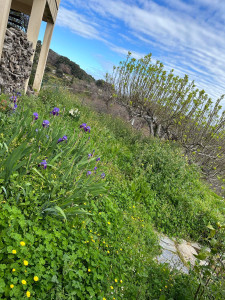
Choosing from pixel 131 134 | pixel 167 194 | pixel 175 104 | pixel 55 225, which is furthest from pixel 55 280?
pixel 175 104

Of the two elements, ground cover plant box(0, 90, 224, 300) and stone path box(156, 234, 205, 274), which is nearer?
ground cover plant box(0, 90, 224, 300)

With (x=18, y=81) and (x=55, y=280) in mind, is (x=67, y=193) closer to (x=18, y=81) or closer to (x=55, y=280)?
(x=55, y=280)

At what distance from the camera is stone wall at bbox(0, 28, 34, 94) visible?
6.11 meters

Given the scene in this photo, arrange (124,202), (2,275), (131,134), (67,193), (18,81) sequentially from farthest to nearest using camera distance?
(131,134) → (18,81) → (124,202) → (67,193) → (2,275)

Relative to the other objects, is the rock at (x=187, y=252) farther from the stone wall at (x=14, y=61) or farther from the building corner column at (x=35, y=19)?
the building corner column at (x=35, y=19)

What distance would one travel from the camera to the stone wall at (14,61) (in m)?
6.11

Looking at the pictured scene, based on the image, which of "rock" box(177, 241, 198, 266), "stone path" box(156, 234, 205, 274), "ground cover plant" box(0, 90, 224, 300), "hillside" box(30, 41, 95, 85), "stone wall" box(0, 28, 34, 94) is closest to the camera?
"ground cover plant" box(0, 90, 224, 300)

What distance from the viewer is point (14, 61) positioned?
659 centimetres

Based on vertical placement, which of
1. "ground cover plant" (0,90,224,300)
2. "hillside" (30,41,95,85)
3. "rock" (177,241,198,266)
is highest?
"hillside" (30,41,95,85)

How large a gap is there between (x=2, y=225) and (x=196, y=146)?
10309 mm

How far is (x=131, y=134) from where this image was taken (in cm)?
964

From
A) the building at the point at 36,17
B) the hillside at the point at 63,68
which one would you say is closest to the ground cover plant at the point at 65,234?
the building at the point at 36,17

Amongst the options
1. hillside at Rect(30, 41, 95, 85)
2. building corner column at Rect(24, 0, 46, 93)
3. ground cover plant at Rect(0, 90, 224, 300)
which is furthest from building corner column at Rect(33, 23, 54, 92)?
hillside at Rect(30, 41, 95, 85)

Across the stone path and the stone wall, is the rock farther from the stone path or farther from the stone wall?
the stone wall
